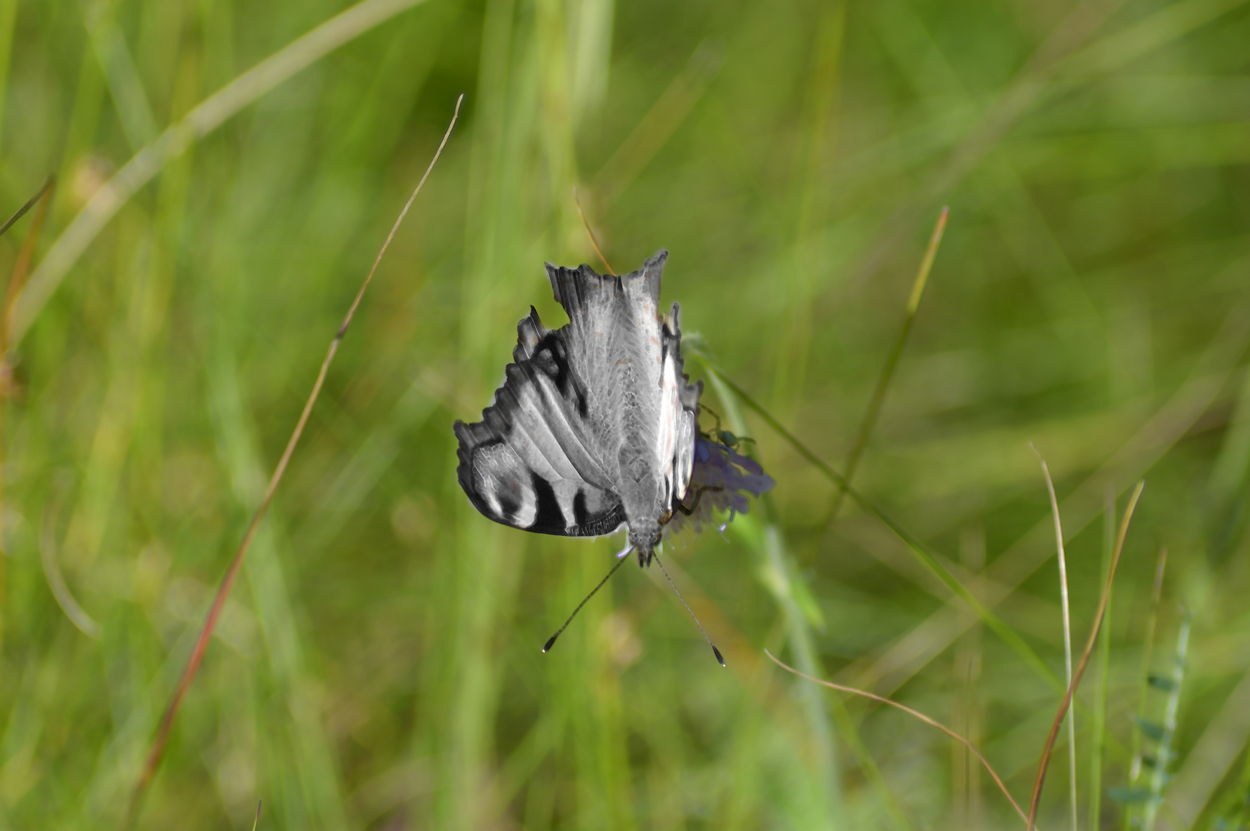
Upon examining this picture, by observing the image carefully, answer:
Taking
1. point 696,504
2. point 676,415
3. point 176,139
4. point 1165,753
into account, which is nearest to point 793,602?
point 696,504

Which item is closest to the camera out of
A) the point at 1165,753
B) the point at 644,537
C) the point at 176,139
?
the point at 1165,753

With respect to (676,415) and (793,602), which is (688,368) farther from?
(793,602)

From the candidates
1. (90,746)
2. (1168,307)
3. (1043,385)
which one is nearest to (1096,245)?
(1168,307)

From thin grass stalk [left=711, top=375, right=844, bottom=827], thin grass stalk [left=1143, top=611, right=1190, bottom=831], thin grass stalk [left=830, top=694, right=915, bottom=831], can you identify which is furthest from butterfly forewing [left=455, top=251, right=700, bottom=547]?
thin grass stalk [left=1143, top=611, right=1190, bottom=831]

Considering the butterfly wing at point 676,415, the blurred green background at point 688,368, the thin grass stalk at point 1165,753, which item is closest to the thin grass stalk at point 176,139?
the blurred green background at point 688,368

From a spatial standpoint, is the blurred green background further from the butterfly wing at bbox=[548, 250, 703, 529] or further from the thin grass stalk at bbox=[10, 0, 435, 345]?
the butterfly wing at bbox=[548, 250, 703, 529]

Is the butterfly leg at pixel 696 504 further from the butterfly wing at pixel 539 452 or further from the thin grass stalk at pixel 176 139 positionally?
the thin grass stalk at pixel 176 139

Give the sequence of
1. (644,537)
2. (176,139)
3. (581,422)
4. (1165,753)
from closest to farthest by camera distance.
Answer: (1165,753)
(644,537)
(581,422)
(176,139)
